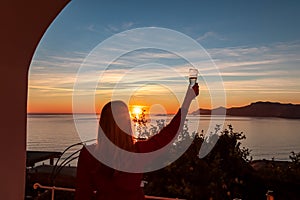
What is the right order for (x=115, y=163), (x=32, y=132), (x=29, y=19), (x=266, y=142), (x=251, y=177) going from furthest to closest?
1. (x=251, y=177)
2. (x=266, y=142)
3. (x=32, y=132)
4. (x=29, y=19)
5. (x=115, y=163)

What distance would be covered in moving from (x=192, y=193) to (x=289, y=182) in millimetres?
710

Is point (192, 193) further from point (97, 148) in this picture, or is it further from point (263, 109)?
point (97, 148)

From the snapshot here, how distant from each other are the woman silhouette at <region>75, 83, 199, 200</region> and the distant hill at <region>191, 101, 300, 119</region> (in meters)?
1.03

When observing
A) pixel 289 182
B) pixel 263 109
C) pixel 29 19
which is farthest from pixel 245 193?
pixel 29 19

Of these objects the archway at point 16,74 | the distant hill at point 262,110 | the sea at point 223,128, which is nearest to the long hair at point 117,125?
the archway at point 16,74

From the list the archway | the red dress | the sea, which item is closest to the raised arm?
the red dress

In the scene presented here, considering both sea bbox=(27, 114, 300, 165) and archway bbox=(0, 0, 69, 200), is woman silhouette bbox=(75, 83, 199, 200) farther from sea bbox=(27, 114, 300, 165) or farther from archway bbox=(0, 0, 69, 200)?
sea bbox=(27, 114, 300, 165)

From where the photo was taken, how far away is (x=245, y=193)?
7.89 feet

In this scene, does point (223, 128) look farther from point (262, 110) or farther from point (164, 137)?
point (164, 137)

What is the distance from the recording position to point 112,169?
4.01 ft

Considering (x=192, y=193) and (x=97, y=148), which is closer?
(x=97, y=148)

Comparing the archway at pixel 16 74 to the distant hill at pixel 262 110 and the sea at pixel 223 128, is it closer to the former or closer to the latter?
the sea at pixel 223 128

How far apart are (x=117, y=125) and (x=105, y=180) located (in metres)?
0.21

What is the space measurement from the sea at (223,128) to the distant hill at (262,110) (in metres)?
0.03
